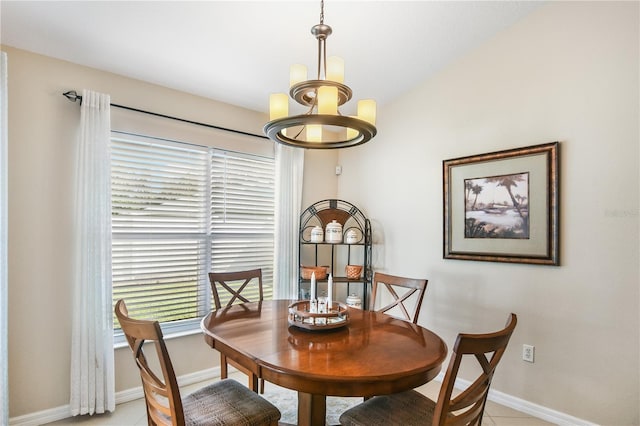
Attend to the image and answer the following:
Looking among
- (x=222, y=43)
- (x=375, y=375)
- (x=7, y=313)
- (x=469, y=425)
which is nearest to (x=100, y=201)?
(x=7, y=313)

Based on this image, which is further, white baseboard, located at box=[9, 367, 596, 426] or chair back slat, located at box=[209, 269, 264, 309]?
chair back slat, located at box=[209, 269, 264, 309]

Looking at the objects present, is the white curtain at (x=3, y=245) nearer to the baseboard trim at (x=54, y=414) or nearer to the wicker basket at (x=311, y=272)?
the baseboard trim at (x=54, y=414)

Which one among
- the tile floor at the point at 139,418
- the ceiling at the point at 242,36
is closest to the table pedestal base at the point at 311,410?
the tile floor at the point at 139,418

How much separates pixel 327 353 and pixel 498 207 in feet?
6.43

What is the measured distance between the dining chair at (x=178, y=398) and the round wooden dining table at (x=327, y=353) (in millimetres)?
249

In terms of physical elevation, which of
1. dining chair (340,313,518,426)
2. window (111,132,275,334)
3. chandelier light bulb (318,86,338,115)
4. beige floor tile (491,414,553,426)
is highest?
chandelier light bulb (318,86,338,115)

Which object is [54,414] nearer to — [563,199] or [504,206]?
[504,206]

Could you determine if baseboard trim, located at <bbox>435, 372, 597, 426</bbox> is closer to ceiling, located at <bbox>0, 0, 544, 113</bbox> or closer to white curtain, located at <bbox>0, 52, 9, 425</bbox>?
ceiling, located at <bbox>0, 0, 544, 113</bbox>

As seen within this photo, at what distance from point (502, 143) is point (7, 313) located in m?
3.68

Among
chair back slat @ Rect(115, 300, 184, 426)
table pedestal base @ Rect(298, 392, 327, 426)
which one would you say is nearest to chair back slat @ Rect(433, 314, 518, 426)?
table pedestal base @ Rect(298, 392, 327, 426)

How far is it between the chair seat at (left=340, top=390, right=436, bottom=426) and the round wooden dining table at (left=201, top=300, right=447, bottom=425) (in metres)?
→ 0.18

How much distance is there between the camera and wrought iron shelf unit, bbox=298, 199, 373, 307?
12.3 feet

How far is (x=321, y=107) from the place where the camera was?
176cm

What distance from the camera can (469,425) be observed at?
1574 mm
